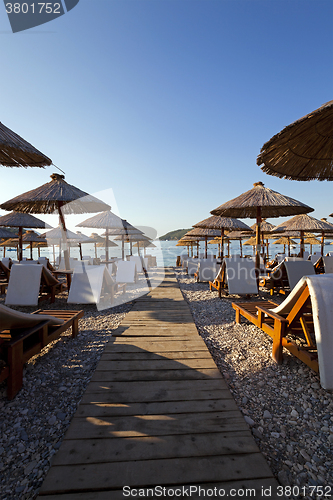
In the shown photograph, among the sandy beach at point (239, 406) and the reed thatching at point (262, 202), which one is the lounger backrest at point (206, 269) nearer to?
the reed thatching at point (262, 202)

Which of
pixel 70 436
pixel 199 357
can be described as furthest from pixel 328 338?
pixel 70 436

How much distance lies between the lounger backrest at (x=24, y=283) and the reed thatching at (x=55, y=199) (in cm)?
158

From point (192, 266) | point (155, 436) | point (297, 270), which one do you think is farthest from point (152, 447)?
point (192, 266)

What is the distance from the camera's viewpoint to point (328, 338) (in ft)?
5.91

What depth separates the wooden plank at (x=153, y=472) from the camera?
1151mm

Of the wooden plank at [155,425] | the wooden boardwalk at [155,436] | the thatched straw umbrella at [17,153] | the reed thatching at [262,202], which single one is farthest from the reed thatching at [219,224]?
the wooden plank at [155,425]

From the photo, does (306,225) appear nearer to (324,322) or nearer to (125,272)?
(125,272)

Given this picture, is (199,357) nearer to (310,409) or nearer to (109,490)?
(310,409)

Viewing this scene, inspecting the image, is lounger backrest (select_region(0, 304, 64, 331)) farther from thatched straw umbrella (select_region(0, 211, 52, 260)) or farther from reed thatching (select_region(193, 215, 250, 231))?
reed thatching (select_region(193, 215, 250, 231))

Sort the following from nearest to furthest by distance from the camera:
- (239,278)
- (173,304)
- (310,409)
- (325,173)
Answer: (310,409), (325,173), (173,304), (239,278)

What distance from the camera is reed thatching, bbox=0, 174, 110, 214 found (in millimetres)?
5051

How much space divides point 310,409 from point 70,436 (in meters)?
1.88

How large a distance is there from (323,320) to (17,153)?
457 centimetres

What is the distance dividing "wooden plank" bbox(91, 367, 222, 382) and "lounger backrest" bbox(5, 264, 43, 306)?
3.15 meters
